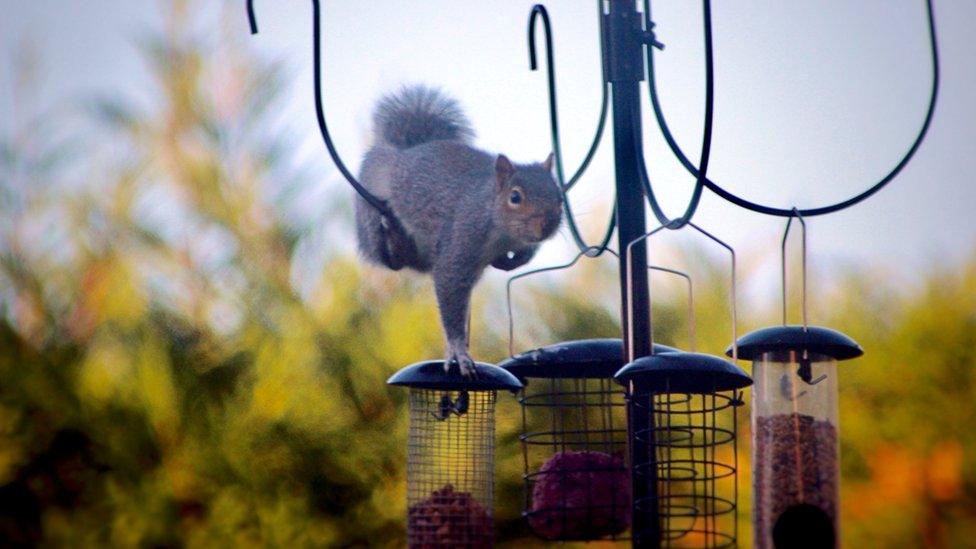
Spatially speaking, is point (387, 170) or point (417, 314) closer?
point (387, 170)

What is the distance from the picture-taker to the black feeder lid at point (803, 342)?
1.91 m

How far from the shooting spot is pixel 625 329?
2006 mm

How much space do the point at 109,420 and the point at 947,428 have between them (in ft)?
7.05

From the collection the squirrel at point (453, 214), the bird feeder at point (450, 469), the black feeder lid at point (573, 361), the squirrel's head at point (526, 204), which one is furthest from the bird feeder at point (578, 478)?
the squirrel's head at point (526, 204)

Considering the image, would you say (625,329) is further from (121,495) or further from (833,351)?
(121,495)

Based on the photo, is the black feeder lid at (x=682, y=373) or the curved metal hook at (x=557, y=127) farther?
the curved metal hook at (x=557, y=127)

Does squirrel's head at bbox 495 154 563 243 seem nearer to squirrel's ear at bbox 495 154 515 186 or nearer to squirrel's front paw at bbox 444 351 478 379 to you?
squirrel's ear at bbox 495 154 515 186

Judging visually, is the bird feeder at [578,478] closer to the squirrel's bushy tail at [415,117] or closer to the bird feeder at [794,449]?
the bird feeder at [794,449]

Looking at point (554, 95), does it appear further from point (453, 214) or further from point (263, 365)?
point (263, 365)

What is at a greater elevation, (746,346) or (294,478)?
(746,346)

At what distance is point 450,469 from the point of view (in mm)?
2439

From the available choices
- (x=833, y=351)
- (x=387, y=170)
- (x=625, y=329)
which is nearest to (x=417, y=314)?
(x=387, y=170)

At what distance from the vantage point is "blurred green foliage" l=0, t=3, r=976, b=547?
9.57ft

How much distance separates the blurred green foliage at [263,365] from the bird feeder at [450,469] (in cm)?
60
